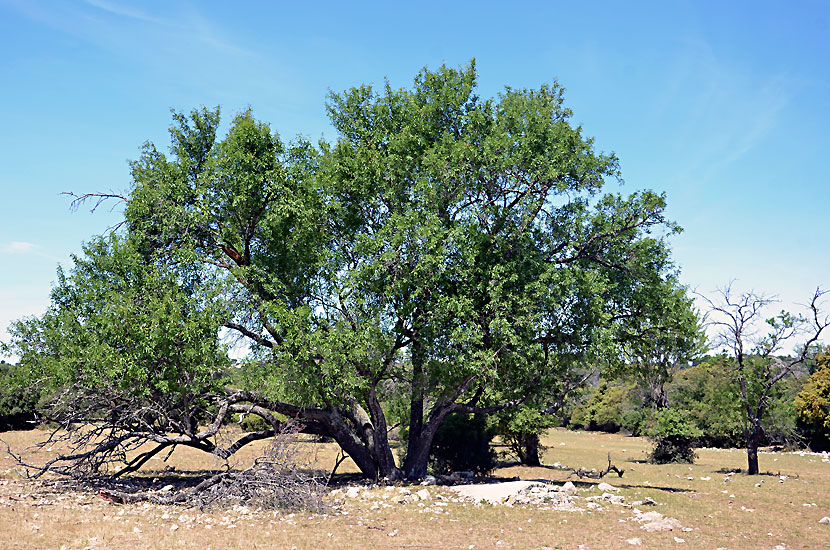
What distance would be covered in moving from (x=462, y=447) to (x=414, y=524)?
→ 35.5 ft

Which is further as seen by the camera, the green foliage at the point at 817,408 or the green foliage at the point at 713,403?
the green foliage at the point at 817,408

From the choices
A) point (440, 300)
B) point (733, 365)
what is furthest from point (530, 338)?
point (733, 365)

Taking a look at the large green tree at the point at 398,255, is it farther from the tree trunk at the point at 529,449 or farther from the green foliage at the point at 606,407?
the green foliage at the point at 606,407

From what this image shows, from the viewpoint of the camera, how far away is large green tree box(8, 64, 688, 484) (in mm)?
16812

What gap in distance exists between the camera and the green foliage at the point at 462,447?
23.7 meters

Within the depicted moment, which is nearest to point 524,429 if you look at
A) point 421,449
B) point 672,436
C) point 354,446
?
point 421,449

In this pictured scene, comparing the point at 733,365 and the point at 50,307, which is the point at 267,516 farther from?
the point at 733,365

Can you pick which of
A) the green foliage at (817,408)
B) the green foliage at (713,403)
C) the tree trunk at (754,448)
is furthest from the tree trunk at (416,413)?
the green foliage at (817,408)

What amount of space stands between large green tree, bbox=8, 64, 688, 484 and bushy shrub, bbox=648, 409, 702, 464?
15007 mm

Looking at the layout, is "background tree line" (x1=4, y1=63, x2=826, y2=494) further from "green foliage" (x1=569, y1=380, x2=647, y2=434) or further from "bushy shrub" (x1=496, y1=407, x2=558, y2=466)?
"green foliage" (x1=569, y1=380, x2=647, y2=434)

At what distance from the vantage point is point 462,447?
23844mm

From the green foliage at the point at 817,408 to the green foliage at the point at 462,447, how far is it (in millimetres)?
28815

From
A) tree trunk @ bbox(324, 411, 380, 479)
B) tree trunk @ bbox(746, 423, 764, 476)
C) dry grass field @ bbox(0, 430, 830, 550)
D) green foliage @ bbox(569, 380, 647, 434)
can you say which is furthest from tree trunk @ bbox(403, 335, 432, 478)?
green foliage @ bbox(569, 380, 647, 434)

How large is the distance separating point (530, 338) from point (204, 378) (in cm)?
934
